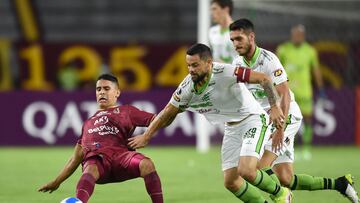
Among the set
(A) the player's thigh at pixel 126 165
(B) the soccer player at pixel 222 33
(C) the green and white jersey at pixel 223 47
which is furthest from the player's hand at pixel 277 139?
(C) the green and white jersey at pixel 223 47

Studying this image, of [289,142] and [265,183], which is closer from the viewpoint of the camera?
[265,183]

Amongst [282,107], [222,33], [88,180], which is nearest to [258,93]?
[282,107]

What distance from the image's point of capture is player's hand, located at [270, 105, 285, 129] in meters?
7.33

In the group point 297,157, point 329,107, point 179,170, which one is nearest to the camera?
point 179,170

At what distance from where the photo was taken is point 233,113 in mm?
7820

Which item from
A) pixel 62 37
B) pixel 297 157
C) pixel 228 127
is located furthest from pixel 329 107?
pixel 228 127

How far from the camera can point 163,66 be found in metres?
19.1

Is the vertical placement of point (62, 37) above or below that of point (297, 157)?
above

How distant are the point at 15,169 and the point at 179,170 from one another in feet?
7.65

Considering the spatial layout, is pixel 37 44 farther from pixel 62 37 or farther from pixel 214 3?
pixel 214 3

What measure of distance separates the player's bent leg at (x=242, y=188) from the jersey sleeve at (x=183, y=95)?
0.73m

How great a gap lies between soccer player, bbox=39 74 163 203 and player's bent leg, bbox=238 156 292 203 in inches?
28.7

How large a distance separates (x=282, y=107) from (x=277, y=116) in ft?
1.86

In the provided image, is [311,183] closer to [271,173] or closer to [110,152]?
[271,173]
